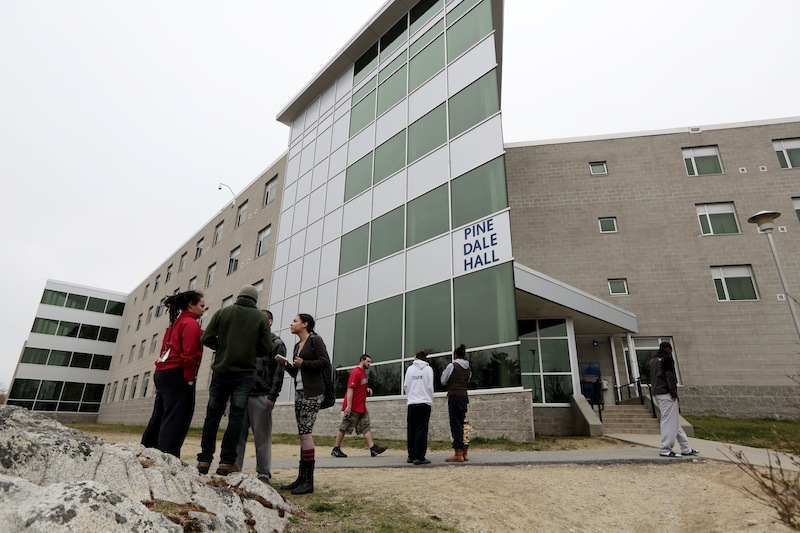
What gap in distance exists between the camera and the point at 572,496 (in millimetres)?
5180

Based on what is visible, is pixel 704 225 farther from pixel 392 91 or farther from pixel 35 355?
pixel 35 355

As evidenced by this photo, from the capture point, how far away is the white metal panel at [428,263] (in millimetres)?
12978

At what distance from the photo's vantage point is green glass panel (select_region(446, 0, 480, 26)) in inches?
603

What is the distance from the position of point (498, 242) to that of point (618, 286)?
10.4 m

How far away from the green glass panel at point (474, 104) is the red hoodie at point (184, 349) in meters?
Result: 11.2

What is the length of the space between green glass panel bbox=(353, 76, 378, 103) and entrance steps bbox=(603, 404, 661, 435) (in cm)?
1581

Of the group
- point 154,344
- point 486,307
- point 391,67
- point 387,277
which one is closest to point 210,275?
point 154,344

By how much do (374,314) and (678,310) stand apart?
13.1 meters

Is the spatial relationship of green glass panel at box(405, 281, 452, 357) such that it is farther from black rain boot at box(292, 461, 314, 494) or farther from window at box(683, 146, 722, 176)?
window at box(683, 146, 722, 176)

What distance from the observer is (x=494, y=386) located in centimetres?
1082

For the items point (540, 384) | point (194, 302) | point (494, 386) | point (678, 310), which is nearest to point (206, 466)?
point (194, 302)

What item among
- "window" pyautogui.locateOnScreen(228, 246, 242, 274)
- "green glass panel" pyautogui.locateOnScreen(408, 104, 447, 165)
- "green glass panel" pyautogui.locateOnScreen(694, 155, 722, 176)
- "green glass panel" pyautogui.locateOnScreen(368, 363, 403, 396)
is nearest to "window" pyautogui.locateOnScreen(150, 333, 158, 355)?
"window" pyautogui.locateOnScreen(228, 246, 242, 274)

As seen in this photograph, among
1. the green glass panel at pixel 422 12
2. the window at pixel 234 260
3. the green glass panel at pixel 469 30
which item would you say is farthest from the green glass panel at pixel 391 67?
the window at pixel 234 260

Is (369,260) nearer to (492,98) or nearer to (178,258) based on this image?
(492,98)
